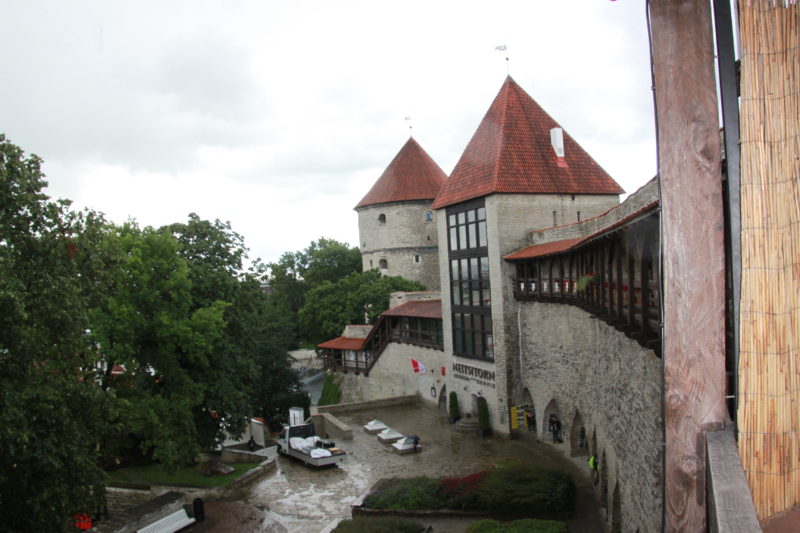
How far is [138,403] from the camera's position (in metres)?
18.3

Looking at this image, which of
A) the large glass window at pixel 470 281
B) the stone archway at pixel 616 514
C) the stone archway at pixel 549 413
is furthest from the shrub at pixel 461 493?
the large glass window at pixel 470 281

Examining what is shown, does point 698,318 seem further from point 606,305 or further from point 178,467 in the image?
point 178,467

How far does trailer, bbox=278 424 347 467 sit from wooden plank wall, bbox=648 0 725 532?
20.0 metres

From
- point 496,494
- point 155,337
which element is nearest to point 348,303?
point 155,337

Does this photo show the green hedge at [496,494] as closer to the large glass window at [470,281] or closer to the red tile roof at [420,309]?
the large glass window at [470,281]

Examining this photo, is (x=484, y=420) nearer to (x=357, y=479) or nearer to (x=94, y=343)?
(x=357, y=479)

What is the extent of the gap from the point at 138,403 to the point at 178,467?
2.59m

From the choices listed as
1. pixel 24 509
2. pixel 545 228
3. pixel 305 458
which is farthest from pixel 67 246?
pixel 545 228

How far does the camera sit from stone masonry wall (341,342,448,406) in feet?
98.7

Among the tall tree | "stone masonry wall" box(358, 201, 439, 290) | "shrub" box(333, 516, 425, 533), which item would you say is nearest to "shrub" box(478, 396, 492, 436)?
"shrub" box(333, 516, 425, 533)

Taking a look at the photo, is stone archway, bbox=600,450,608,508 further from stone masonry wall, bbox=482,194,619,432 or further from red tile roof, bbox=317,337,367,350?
red tile roof, bbox=317,337,367,350

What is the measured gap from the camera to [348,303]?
40.8 m

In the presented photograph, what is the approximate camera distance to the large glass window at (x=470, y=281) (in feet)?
81.0

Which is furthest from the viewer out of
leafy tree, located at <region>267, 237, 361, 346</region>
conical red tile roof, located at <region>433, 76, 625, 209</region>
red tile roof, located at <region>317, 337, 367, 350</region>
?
leafy tree, located at <region>267, 237, 361, 346</region>
